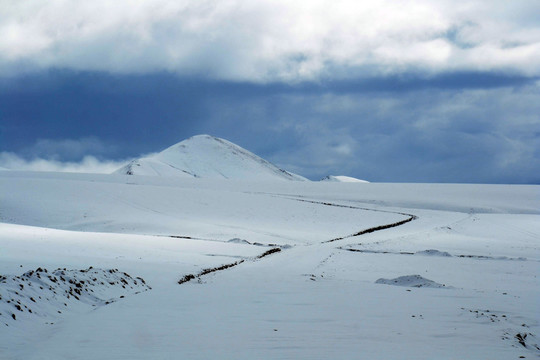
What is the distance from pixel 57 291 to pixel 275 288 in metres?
6.05

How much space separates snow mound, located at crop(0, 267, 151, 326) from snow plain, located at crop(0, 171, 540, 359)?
0.10 metres

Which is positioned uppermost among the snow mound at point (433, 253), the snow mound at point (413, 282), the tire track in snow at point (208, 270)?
the snow mound at point (433, 253)

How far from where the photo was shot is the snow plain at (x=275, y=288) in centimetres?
1002

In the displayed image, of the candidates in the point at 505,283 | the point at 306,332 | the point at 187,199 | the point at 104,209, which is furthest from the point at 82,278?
the point at 187,199

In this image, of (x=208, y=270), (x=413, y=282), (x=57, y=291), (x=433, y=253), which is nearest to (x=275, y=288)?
(x=413, y=282)

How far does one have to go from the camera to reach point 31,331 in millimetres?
10930

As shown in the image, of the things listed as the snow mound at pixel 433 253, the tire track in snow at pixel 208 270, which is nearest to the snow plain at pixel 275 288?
the snow mound at pixel 433 253

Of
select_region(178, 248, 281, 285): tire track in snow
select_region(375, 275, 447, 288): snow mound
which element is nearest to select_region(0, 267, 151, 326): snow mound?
select_region(178, 248, 281, 285): tire track in snow

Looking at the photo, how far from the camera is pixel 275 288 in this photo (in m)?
16.5

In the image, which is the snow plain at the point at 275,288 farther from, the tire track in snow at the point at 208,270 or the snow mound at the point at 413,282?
the snow mound at the point at 413,282

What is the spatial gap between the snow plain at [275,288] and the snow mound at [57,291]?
10 cm

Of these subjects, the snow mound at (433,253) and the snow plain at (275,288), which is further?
the snow mound at (433,253)

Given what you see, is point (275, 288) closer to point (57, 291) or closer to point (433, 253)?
point (57, 291)

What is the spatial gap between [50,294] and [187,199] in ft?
146
